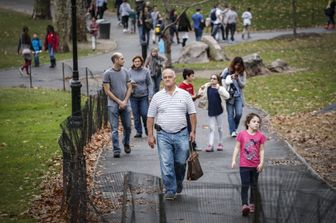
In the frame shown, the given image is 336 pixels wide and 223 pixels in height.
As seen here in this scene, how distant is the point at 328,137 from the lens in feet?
54.1

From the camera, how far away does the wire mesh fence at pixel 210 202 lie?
9320mm

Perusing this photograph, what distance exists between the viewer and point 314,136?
16750 millimetres

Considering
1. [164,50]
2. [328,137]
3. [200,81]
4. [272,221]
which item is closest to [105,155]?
[328,137]

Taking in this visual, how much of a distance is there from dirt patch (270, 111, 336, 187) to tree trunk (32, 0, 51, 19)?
92.4ft

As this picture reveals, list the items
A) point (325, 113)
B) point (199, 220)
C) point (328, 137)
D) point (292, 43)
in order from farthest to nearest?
→ point (292, 43) → point (325, 113) → point (328, 137) → point (199, 220)

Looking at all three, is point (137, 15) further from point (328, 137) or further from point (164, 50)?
point (328, 137)

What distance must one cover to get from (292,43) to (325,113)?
1863 cm

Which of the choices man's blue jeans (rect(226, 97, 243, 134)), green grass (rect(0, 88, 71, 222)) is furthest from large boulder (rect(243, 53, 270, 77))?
man's blue jeans (rect(226, 97, 243, 134))

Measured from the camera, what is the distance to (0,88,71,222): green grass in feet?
40.7

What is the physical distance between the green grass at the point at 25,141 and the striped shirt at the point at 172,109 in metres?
2.28

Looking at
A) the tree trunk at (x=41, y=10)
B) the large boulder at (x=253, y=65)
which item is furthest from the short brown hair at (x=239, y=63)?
the tree trunk at (x=41, y=10)

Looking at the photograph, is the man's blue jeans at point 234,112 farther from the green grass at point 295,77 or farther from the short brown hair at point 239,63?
the green grass at point 295,77

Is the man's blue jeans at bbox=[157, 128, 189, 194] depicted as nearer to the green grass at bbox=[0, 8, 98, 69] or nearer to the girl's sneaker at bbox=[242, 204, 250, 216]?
the girl's sneaker at bbox=[242, 204, 250, 216]

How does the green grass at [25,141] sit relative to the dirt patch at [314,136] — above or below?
below
